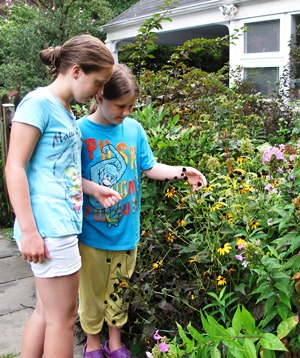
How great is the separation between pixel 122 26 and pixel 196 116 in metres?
9.69

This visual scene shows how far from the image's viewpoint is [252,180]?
2457 mm

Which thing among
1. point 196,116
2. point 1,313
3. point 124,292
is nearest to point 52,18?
point 196,116

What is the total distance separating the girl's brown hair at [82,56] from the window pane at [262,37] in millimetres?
7199

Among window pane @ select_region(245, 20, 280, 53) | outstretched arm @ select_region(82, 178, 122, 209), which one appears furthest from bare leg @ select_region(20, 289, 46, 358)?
window pane @ select_region(245, 20, 280, 53)

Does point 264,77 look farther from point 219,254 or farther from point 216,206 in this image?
point 219,254

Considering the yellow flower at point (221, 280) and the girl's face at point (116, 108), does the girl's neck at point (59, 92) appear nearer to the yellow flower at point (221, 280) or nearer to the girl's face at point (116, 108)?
the girl's face at point (116, 108)

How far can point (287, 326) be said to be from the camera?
65.2 inches

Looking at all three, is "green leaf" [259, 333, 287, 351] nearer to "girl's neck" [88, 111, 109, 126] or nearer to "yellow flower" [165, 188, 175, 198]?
"yellow flower" [165, 188, 175, 198]

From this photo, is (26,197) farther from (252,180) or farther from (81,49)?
(252,180)

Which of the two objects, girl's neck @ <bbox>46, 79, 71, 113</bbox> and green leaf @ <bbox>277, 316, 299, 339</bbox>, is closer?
green leaf @ <bbox>277, 316, 299, 339</bbox>

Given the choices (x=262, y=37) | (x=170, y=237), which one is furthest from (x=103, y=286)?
(x=262, y=37)

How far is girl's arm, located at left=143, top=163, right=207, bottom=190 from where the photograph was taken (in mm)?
2359

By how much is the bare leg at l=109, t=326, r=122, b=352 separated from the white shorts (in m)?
0.73

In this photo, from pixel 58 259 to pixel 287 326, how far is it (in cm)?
87
